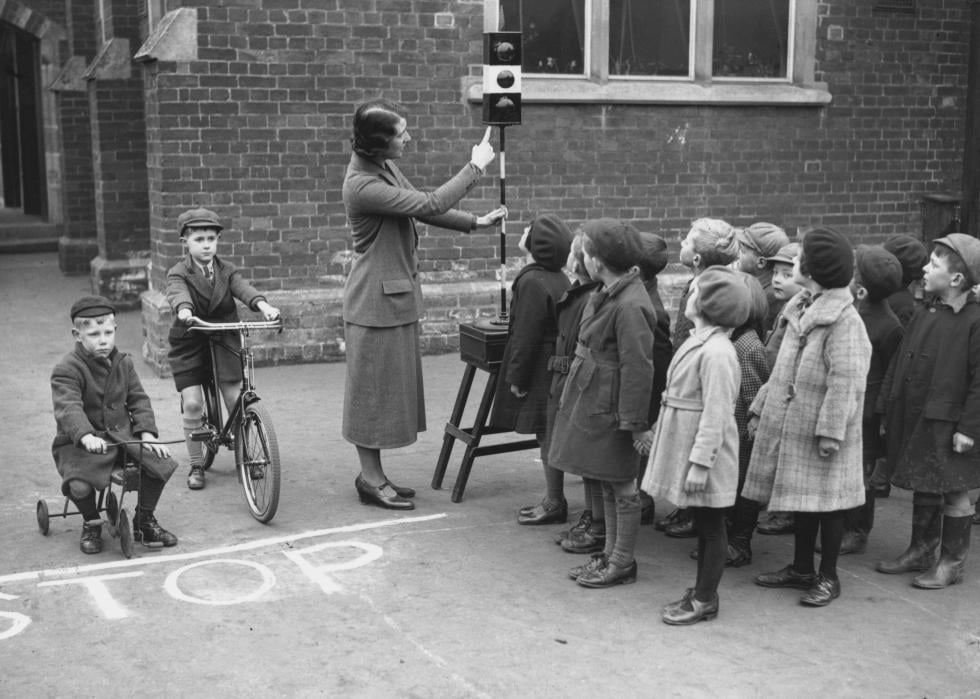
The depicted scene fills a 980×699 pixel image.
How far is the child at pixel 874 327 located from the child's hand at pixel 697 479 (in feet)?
4.37

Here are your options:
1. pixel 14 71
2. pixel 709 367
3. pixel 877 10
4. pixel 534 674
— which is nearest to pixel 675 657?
pixel 534 674

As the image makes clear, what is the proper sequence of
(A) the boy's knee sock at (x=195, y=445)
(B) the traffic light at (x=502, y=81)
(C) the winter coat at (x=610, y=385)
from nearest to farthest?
(C) the winter coat at (x=610, y=385) → (A) the boy's knee sock at (x=195, y=445) → (B) the traffic light at (x=502, y=81)

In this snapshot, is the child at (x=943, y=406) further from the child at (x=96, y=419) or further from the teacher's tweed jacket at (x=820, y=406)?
the child at (x=96, y=419)

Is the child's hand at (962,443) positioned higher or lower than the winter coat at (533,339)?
lower

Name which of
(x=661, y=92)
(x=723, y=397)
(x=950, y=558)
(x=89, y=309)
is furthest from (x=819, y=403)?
(x=661, y=92)

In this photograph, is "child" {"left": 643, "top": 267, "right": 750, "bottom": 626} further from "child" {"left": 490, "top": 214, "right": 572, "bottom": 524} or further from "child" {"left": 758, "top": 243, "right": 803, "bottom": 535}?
"child" {"left": 490, "top": 214, "right": 572, "bottom": 524}

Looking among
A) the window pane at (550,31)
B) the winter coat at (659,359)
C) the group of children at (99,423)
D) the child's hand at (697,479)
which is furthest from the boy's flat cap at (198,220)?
the window pane at (550,31)

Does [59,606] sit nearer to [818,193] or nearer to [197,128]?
[197,128]

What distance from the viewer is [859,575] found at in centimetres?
567

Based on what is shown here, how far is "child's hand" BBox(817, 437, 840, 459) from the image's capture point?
5.00m

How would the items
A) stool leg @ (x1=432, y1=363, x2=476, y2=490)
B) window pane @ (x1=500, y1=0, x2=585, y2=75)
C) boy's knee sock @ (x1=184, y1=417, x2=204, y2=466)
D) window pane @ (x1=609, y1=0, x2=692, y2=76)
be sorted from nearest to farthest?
stool leg @ (x1=432, y1=363, x2=476, y2=490) < boy's knee sock @ (x1=184, y1=417, x2=204, y2=466) < window pane @ (x1=500, y1=0, x2=585, y2=75) < window pane @ (x1=609, y1=0, x2=692, y2=76)

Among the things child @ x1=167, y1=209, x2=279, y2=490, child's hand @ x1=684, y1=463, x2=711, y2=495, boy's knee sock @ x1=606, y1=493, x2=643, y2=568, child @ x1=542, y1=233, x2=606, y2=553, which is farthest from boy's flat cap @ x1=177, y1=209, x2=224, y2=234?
child's hand @ x1=684, y1=463, x2=711, y2=495

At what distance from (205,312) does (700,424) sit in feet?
10.5

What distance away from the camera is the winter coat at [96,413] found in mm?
5641
